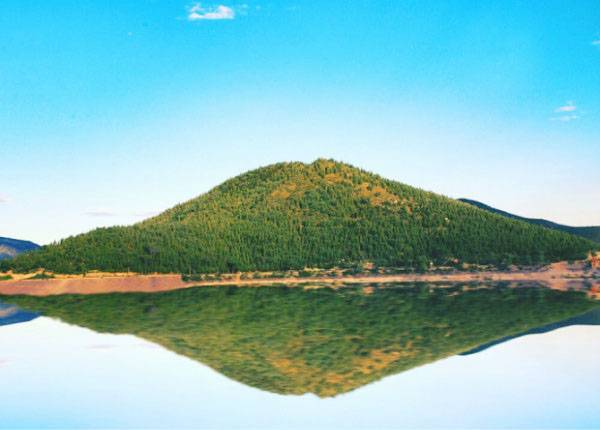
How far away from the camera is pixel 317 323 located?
74.6ft

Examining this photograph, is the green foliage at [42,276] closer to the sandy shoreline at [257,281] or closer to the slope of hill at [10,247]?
the sandy shoreline at [257,281]

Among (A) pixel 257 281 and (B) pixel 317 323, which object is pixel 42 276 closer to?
(A) pixel 257 281

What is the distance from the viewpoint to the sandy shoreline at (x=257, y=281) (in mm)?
39719

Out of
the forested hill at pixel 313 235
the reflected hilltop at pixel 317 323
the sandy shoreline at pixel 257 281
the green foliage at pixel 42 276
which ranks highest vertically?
the forested hill at pixel 313 235

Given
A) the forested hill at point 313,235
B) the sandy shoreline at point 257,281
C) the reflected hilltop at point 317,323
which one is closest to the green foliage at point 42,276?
the forested hill at point 313,235

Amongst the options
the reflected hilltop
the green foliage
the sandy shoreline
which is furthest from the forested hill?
the reflected hilltop

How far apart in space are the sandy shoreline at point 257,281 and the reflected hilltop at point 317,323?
14.2ft

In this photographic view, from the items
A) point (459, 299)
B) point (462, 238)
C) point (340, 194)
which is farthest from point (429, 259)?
point (459, 299)

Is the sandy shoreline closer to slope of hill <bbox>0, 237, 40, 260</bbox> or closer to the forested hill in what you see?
the forested hill

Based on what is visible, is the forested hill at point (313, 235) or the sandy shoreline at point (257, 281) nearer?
the sandy shoreline at point (257, 281)

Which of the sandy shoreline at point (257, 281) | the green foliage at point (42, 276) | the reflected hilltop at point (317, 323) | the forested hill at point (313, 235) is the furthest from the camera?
the forested hill at point (313, 235)

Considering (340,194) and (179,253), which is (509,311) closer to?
(179,253)

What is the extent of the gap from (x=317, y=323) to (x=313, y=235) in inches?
1408

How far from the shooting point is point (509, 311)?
25.8 meters
